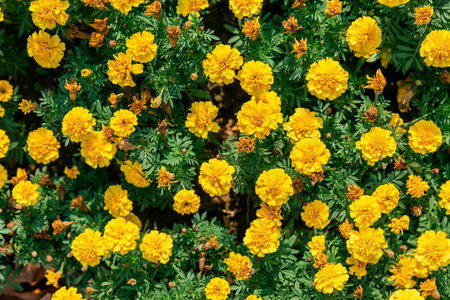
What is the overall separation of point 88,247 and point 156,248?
52 centimetres

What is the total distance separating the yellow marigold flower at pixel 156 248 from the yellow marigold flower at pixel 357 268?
53.5 inches

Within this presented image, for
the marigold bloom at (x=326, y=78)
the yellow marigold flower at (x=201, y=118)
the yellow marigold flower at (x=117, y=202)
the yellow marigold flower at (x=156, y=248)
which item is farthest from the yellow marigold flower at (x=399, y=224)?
the yellow marigold flower at (x=117, y=202)

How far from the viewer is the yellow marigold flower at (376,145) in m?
3.12

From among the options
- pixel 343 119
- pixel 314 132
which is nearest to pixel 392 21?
pixel 343 119

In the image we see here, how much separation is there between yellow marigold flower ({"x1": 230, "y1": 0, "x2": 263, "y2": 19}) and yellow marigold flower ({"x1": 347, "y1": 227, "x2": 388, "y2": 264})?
5.81ft

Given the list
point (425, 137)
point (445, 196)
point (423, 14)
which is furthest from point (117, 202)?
point (423, 14)

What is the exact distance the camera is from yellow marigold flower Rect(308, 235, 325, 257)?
324cm

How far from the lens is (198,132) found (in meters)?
3.34

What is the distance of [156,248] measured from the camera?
3.20m

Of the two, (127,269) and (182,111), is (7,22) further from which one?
(127,269)

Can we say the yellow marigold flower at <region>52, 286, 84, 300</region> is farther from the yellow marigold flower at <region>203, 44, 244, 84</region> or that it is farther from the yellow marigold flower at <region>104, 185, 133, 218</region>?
the yellow marigold flower at <region>203, 44, 244, 84</region>

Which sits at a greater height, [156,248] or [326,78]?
[326,78]

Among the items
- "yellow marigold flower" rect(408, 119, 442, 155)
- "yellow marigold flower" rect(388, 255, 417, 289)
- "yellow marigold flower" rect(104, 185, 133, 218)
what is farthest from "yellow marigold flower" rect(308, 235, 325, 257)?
"yellow marigold flower" rect(104, 185, 133, 218)

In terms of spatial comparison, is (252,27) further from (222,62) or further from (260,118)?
(260,118)
